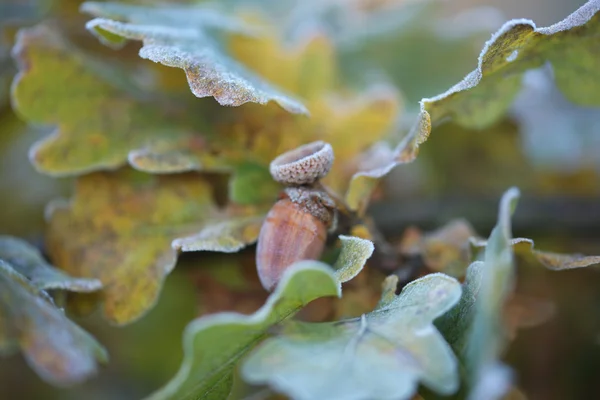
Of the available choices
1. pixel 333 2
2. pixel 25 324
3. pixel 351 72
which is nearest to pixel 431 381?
pixel 25 324

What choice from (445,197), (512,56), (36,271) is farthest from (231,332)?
(445,197)

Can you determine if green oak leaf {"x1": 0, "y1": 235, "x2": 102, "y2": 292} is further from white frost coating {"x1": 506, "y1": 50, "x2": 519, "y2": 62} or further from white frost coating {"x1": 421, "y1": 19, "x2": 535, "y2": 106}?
white frost coating {"x1": 506, "y1": 50, "x2": 519, "y2": 62}

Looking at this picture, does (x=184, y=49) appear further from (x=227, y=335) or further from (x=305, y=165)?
(x=227, y=335)

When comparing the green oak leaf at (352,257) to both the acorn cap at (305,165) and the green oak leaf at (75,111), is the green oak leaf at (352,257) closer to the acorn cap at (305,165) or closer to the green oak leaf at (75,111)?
the acorn cap at (305,165)

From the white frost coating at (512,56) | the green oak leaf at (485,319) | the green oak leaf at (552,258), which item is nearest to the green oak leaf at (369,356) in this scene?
the green oak leaf at (485,319)

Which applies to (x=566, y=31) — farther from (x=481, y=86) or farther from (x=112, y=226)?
(x=112, y=226)

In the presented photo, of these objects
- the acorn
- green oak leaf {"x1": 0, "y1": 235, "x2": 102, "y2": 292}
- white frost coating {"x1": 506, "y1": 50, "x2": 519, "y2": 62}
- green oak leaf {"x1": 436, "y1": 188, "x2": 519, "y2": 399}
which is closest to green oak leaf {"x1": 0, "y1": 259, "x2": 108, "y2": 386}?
green oak leaf {"x1": 0, "y1": 235, "x2": 102, "y2": 292}
